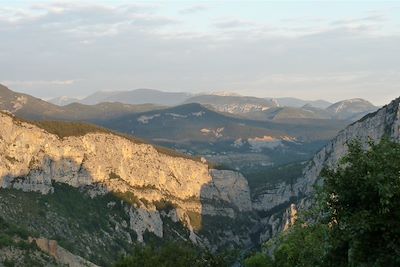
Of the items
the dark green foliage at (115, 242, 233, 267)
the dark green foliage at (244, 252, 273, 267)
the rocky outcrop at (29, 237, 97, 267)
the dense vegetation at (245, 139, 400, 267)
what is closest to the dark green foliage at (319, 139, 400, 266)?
the dense vegetation at (245, 139, 400, 267)

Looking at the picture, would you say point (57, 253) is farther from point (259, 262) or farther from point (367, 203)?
point (367, 203)

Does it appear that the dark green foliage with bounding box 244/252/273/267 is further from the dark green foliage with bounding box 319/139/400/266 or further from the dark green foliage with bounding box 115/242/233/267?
the dark green foliage with bounding box 319/139/400/266

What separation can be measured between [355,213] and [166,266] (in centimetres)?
3932

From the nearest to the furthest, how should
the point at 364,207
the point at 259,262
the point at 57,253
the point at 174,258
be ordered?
the point at 364,207, the point at 174,258, the point at 259,262, the point at 57,253

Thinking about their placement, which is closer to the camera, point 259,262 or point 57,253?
point 259,262

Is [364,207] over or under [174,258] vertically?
over

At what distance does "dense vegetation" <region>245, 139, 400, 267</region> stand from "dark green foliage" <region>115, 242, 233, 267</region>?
33.9 metres

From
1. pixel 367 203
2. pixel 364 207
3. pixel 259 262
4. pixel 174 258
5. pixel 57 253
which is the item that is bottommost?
pixel 57 253

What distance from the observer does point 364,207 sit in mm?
28578

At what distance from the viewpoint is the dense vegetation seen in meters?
27.2

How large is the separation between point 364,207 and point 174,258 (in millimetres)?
41040

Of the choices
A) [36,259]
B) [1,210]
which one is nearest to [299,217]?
[36,259]

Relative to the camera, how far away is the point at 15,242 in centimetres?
12775

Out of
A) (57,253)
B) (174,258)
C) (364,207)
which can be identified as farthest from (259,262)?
(57,253)
